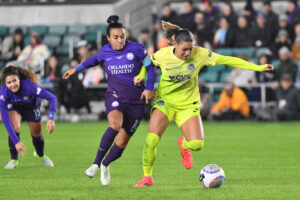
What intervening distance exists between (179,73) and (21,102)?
2.89 meters

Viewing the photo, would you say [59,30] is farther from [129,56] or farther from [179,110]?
[179,110]

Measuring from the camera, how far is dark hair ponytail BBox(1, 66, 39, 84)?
10648mm

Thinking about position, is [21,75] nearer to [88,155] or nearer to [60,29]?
[88,155]

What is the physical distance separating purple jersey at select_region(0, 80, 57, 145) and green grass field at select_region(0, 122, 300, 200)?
2.73ft

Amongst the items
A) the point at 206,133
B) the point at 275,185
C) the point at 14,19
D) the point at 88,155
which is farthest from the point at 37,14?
A: the point at 275,185

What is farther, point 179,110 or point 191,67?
point 179,110

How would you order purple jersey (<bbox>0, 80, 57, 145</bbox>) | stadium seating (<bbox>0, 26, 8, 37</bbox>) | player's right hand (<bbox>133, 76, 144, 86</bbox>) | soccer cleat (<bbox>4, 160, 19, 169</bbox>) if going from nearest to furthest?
player's right hand (<bbox>133, 76, 144, 86</bbox>)
purple jersey (<bbox>0, 80, 57, 145</bbox>)
soccer cleat (<bbox>4, 160, 19, 169</bbox>)
stadium seating (<bbox>0, 26, 8, 37</bbox>)

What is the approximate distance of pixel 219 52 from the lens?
73.5 ft

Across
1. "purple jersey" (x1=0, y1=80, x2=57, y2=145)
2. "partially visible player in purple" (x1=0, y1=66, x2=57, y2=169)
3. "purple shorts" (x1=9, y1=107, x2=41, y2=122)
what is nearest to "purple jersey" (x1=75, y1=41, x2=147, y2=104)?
"partially visible player in purple" (x1=0, y1=66, x2=57, y2=169)

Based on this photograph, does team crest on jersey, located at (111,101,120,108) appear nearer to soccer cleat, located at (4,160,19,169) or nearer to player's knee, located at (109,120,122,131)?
player's knee, located at (109,120,122,131)

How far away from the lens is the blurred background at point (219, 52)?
21.5m

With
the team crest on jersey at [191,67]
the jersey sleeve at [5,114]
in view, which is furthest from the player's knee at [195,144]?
the jersey sleeve at [5,114]

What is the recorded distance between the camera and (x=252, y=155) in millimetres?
12961

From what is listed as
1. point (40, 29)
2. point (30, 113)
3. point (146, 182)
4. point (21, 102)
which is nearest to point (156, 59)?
point (146, 182)
